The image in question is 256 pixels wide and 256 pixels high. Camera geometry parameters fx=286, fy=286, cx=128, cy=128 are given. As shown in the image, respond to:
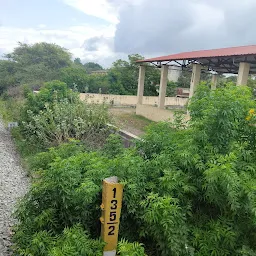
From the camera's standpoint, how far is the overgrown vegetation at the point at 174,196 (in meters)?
2.73

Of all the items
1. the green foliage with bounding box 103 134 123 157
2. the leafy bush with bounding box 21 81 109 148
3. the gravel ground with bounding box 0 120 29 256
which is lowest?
the gravel ground with bounding box 0 120 29 256

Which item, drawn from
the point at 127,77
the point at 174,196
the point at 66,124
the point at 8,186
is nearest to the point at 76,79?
the point at 127,77

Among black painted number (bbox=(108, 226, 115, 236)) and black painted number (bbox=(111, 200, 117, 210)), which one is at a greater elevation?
black painted number (bbox=(111, 200, 117, 210))

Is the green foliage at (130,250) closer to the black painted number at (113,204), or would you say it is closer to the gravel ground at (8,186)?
the black painted number at (113,204)

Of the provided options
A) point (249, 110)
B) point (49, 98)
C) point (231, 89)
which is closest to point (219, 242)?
point (249, 110)

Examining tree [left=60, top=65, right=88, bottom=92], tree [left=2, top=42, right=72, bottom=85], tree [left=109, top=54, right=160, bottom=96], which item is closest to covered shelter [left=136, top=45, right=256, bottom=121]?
tree [left=109, top=54, right=160, bottom=96]

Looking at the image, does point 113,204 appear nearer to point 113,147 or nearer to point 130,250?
point 130,250

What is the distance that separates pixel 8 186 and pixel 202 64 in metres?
11.8

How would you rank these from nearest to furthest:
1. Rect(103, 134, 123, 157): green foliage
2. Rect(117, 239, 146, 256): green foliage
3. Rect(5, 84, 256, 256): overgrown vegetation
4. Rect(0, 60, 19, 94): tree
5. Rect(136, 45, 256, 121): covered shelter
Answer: Rect(117, 239, 146, 256): green foliage < Rect(5, 84, 256, 256): overgrown vegetation < Rect(103, 134, 123, 157): green foliage < Rect(136, 45, 256, 121): covered shelter < Rect(0, 60, 19, 94): tree

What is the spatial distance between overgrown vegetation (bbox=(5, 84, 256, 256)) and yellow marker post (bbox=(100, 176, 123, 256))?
97 millimetres

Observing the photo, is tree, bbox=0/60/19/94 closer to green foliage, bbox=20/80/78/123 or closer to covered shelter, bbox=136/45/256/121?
covered shelter, bbox=136/45/256/121

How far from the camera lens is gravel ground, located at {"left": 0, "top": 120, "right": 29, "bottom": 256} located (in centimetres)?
445

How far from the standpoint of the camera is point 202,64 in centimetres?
1513

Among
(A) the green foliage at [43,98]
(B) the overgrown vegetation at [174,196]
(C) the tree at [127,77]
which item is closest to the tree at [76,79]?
(C) the tree at [127,77]
